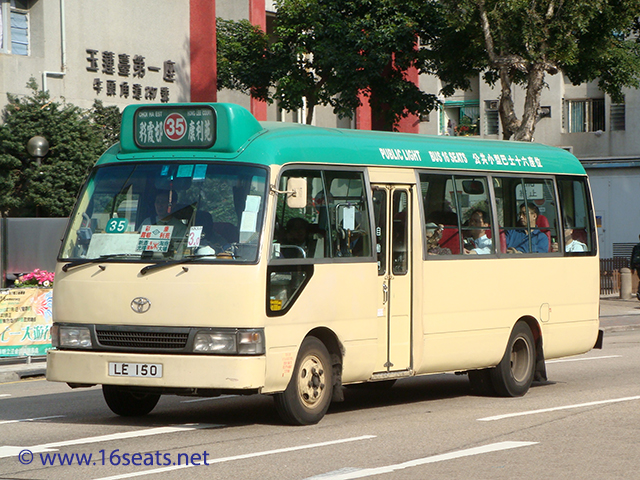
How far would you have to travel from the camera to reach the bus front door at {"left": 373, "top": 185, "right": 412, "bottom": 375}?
10.5 metres

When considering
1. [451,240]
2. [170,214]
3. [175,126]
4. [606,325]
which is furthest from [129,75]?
[170,214]

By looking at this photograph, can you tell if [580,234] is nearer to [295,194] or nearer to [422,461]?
[295,194]

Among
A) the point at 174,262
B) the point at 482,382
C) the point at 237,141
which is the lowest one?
the point at 482,382

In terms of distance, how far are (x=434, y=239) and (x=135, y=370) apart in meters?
3.60

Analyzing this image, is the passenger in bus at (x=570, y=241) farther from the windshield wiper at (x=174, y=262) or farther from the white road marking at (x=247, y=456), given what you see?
the windshield wiper at (x=174, y=262)

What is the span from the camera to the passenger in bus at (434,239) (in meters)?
11.1

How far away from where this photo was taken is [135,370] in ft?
29.7

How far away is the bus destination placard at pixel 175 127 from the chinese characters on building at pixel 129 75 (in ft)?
52.4

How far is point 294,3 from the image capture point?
29.8 m

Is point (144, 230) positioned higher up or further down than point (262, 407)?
higher up

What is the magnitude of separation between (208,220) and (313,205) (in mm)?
1063

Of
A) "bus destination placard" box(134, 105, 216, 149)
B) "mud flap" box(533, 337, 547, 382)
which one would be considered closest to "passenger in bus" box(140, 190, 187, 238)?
"bus destination placard" box(134, 105, 216, 149)

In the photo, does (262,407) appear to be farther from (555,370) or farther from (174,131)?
(555,370)

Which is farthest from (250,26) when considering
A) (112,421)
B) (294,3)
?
(112,421)
